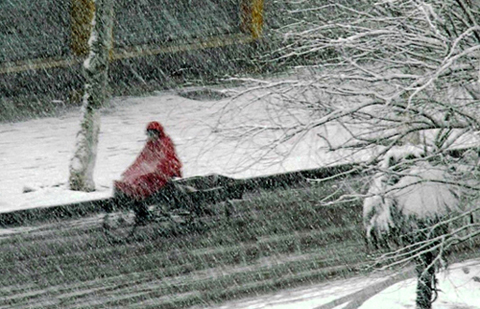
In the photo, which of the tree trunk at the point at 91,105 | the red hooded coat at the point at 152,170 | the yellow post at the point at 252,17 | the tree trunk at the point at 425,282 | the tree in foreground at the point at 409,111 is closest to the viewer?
the tree in foreground at the point at 409,111

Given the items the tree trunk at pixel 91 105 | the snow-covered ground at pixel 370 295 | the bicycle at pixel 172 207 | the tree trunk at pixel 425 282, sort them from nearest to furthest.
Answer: the tree trunk at pixel 425 282 < the snow-covered ground at pixel 370 295 < the bicycle at pixel 172 207 < the tree trunk at pixel 91 105

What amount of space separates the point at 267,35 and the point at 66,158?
8.12 meters

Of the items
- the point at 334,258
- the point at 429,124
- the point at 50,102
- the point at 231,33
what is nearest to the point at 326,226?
Answer: the point at 334,258

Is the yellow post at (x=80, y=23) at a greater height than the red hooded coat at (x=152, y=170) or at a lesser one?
greater

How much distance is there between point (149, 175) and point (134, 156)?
16.1ft

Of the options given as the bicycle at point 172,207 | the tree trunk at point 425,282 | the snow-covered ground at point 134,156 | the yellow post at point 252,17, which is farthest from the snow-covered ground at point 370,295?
the yellow post at point 252,17

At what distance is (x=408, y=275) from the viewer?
11.8m

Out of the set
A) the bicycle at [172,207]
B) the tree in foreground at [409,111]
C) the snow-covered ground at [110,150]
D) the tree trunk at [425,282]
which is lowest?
the tree trunk at [425,282]

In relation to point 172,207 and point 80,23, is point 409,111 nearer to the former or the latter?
point 172,207

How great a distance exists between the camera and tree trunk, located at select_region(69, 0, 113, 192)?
17.1 m

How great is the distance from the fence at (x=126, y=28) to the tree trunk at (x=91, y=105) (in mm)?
6312

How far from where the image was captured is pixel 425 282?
939cm

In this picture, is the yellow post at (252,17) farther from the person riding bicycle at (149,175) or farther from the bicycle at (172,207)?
the person riding bicycle at (149,175)

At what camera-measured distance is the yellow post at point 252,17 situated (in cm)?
2597
